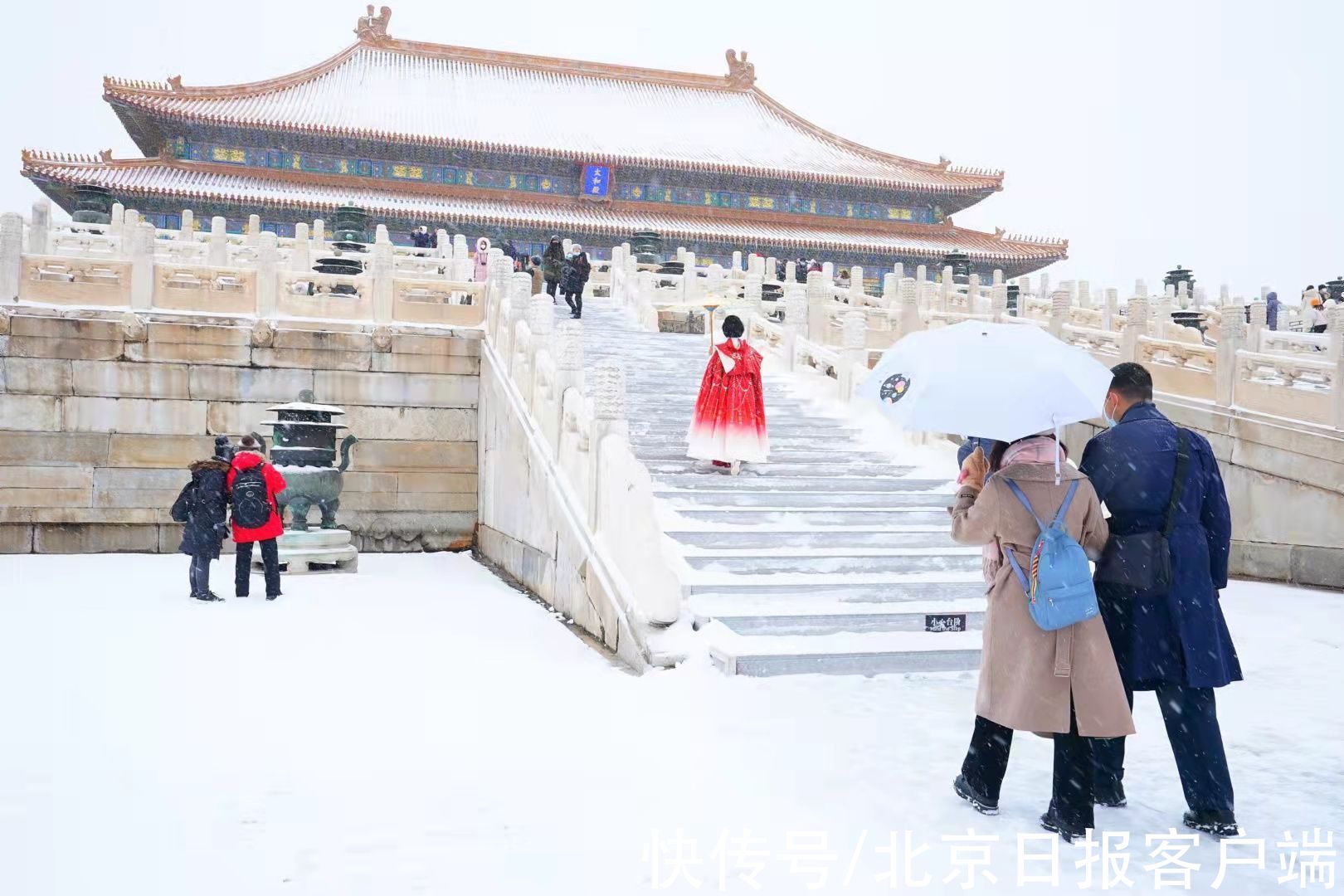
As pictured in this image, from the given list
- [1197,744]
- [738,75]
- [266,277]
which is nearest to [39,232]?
[266,277]

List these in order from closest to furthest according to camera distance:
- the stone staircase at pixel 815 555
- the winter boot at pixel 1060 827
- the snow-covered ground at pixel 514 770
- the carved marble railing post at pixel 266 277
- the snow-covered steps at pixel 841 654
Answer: the snow-covered ground at pixel 514 770 → the winter boot at pixel 1060 827 → the snow-covered steps at pixel 841 654 → the stone staircase at pixel 815 555 → the carved marble railing post at pixel 266 277

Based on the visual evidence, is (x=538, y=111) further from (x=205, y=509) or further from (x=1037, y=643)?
(x=1037, y=643)

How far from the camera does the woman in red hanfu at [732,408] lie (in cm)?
877

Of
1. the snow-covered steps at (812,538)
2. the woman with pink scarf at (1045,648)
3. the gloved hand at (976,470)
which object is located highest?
the gloved hand at (976,470)

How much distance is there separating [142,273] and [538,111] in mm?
20812

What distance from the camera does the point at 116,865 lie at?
3465 mm

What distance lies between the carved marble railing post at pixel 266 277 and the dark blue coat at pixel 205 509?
3.45 m

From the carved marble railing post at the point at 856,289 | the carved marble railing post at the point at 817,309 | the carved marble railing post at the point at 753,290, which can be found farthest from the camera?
the carved marble railing post at the point at 856,289

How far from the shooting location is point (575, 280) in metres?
16.0

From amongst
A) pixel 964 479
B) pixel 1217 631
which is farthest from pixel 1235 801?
pixel 964 479

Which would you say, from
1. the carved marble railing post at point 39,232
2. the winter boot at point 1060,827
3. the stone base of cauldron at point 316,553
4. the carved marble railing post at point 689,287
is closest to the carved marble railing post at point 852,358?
the stone base of cauldron at point 316,553

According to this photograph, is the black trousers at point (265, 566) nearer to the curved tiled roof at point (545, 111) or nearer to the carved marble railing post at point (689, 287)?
the carved marble railing post at point (689, 287)

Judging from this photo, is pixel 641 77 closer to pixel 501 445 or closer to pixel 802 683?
pixel 501 445

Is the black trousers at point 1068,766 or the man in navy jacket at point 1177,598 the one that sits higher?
the man in navy jacket at point 1177,598
